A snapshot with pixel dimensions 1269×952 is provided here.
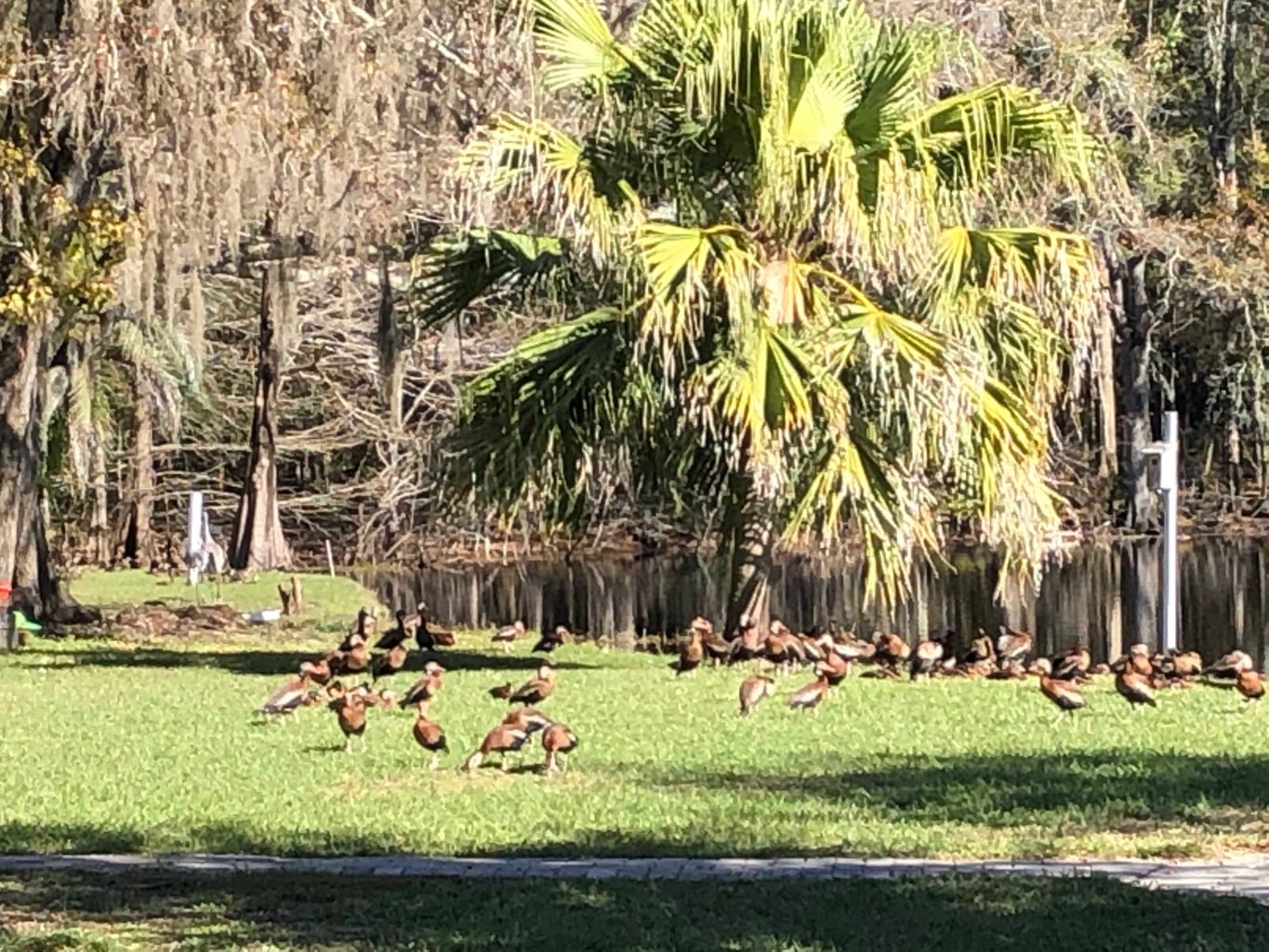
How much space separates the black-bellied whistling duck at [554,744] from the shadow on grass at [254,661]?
6.11 m

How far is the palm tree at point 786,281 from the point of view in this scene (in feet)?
53.5

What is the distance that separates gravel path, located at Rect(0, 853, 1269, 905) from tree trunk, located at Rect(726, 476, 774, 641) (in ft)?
28.8

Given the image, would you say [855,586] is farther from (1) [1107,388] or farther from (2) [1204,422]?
(2) [1204,422]

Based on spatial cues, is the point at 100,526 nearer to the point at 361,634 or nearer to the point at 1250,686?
the point at 361,634

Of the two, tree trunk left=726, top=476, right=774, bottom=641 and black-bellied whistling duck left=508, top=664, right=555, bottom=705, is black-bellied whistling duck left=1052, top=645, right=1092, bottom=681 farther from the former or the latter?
black-bellied whistling duck left=508, top=664, right=555, bottom=705

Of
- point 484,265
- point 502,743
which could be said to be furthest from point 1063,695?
point 484,265

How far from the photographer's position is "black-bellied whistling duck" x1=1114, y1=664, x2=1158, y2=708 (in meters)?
14.2

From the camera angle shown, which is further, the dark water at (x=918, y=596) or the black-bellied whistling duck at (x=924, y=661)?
the dark water at (x=918, y=596)

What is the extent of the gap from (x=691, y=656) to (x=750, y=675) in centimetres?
77

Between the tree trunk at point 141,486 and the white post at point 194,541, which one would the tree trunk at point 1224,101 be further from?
the white post at point 194,541

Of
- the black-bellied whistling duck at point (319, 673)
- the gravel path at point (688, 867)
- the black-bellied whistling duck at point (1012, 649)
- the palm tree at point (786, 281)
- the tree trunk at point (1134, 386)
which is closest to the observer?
the gravel path at point (688, 867)

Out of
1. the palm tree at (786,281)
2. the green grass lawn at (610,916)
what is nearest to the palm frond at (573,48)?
the palm tree at (786,281)

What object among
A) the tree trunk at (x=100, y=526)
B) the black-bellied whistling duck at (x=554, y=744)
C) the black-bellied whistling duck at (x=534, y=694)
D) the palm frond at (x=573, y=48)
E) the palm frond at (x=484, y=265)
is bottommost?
the black-bellied whistling duck at (x=554, y=744)

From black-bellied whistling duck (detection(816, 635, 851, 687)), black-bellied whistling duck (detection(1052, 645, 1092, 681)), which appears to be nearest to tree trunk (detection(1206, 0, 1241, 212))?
black-bellied whistling duck (detection(1052, 645, 1092, 681))
